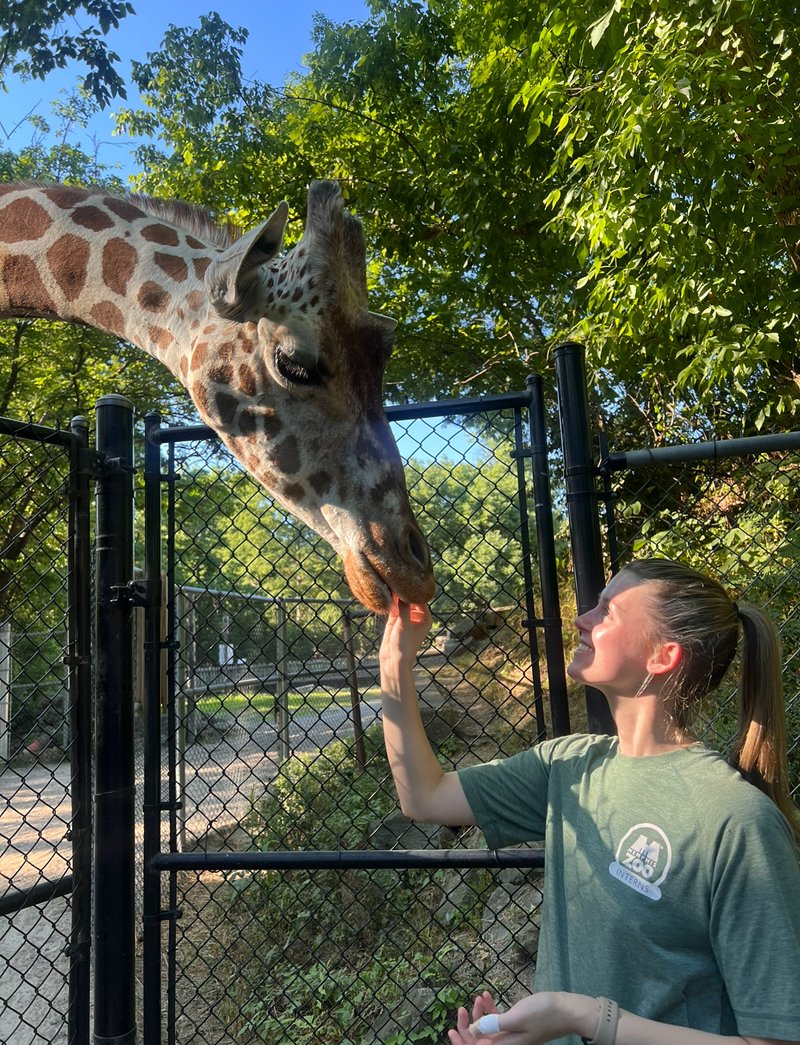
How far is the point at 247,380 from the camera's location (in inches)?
92.0

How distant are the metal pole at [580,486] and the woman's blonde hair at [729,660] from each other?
47 cm

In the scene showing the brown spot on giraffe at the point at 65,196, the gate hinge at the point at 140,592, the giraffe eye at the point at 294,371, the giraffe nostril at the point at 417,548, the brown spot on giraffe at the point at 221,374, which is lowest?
the gate hinge at the point at 140,592

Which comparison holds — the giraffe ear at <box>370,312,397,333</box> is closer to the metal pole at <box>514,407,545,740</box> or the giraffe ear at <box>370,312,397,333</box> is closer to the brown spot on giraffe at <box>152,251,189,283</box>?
the metal pole at <box>514,407,545,740</box>

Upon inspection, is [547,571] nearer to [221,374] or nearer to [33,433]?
[221,374]

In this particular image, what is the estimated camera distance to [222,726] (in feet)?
30.8

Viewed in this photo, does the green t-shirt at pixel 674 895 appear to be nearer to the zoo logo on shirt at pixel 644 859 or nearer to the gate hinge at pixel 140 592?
the zoo logo on shirt at pixel 644 859

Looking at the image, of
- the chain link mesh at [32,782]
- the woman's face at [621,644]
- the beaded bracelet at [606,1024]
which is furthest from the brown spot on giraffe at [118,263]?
the beaded bracelet at [606,1024]

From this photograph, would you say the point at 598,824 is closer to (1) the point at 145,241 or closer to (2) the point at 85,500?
(2) the point at 85,500

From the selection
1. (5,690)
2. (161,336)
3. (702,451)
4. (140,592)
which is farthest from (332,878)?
(5,690)

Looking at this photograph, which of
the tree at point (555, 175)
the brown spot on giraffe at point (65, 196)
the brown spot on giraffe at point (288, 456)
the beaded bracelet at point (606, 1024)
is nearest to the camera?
the beaded bracelet at point (606, 1024)

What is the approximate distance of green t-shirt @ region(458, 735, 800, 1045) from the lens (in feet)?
3.74

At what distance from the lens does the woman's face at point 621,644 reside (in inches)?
58.7

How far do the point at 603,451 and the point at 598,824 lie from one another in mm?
1050

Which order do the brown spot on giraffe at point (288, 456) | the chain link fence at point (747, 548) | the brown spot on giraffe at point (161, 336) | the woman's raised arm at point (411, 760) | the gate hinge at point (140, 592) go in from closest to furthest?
the woman's raised arm at point (411, 760) < the gate hinge at point (140, 592) < the brown spot on giraffe at point (288, 456) < the brown spot on giraffe at point (161, 336) < the chain link fence at point (747, 548)
